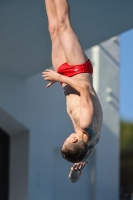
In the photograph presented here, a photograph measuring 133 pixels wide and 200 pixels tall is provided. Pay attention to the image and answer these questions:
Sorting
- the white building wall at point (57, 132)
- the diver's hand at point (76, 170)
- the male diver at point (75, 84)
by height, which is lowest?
the diver's hand at point (76, 170)

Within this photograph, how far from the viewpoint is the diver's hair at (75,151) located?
533cm

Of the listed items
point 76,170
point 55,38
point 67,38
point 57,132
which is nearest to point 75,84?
point 67,38

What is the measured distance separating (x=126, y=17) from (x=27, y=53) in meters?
1.66

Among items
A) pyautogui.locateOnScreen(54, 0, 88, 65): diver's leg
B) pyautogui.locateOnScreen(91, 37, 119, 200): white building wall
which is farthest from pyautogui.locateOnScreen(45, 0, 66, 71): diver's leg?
pyautogui.locateOnScreen(91, 37, 119, 200): white building wall

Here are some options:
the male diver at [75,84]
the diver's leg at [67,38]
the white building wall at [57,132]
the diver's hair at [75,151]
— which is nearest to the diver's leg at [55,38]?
the male diver at [75,84]

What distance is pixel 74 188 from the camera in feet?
34.2

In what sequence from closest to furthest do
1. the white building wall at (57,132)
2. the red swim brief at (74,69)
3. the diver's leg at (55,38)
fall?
the red swim brief at (74,69), the diver's leg at (55,38), the white building wall at (57,132)

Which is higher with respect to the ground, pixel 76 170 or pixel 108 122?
pixel 108 122

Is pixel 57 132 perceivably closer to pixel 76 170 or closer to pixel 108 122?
pixel 108 122

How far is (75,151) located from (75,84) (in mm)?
614

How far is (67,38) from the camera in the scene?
5.68m

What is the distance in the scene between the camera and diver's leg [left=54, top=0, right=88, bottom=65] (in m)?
5.62

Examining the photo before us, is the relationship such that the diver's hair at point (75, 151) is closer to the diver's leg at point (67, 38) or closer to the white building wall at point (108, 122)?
the diver's leg at point (67, 38)

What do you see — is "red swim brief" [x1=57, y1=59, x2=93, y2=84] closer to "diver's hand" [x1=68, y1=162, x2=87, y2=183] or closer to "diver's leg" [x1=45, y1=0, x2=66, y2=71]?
"diver's leg" [x1=45, y1=0, x2=66, y2=71]
